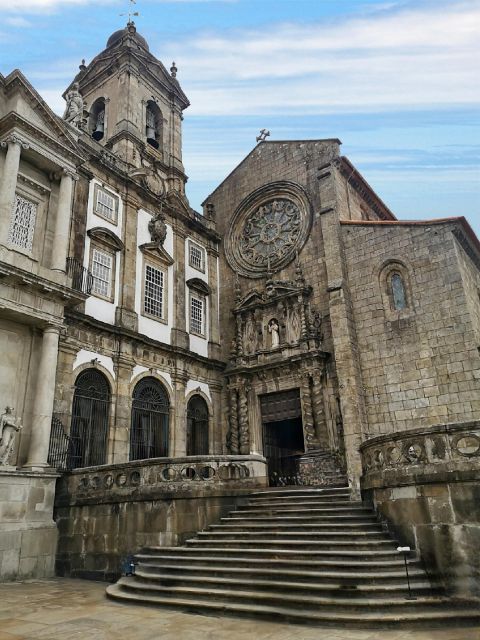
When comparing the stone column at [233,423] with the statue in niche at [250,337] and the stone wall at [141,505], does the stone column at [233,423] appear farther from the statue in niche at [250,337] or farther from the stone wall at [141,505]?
the stone wall at [141,505]

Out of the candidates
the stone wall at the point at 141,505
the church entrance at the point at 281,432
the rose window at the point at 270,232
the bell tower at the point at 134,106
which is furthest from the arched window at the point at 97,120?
the stone wall at the point at 141,505

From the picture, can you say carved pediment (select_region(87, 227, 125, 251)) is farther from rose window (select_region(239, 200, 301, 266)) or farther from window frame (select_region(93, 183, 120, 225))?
rose window (select_region(239, 200, 301, 266))

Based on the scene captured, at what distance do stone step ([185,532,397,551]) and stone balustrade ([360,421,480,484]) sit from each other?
1227 mm

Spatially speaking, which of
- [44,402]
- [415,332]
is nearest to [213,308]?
[415,332]

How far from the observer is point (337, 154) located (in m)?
20.9

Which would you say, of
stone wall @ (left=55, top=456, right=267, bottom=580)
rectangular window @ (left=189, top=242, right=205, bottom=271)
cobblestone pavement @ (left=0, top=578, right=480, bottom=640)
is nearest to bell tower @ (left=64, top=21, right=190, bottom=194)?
rectangular window @ (left=189, top=242, right=205, bottom=271)

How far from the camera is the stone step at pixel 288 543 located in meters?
8.41

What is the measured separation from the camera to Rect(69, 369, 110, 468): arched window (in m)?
15.2

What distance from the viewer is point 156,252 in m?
20.0

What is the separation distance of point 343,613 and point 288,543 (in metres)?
2.28

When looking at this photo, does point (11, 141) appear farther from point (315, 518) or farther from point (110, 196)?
point (315, 518)

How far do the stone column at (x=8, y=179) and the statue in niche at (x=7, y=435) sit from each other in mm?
4529

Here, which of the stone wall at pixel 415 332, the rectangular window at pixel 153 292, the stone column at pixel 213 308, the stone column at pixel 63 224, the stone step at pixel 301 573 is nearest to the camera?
the stone step at pixel 301 573

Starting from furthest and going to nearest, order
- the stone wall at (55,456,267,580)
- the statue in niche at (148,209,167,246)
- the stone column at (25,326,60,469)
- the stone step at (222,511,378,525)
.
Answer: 1. the statue in niche at (148,209,167,246)
2. the stone column at (25,326,60,469)
3. the stone wall at (55,456,267,580)
4. the stone step at (222,511,378,525)
